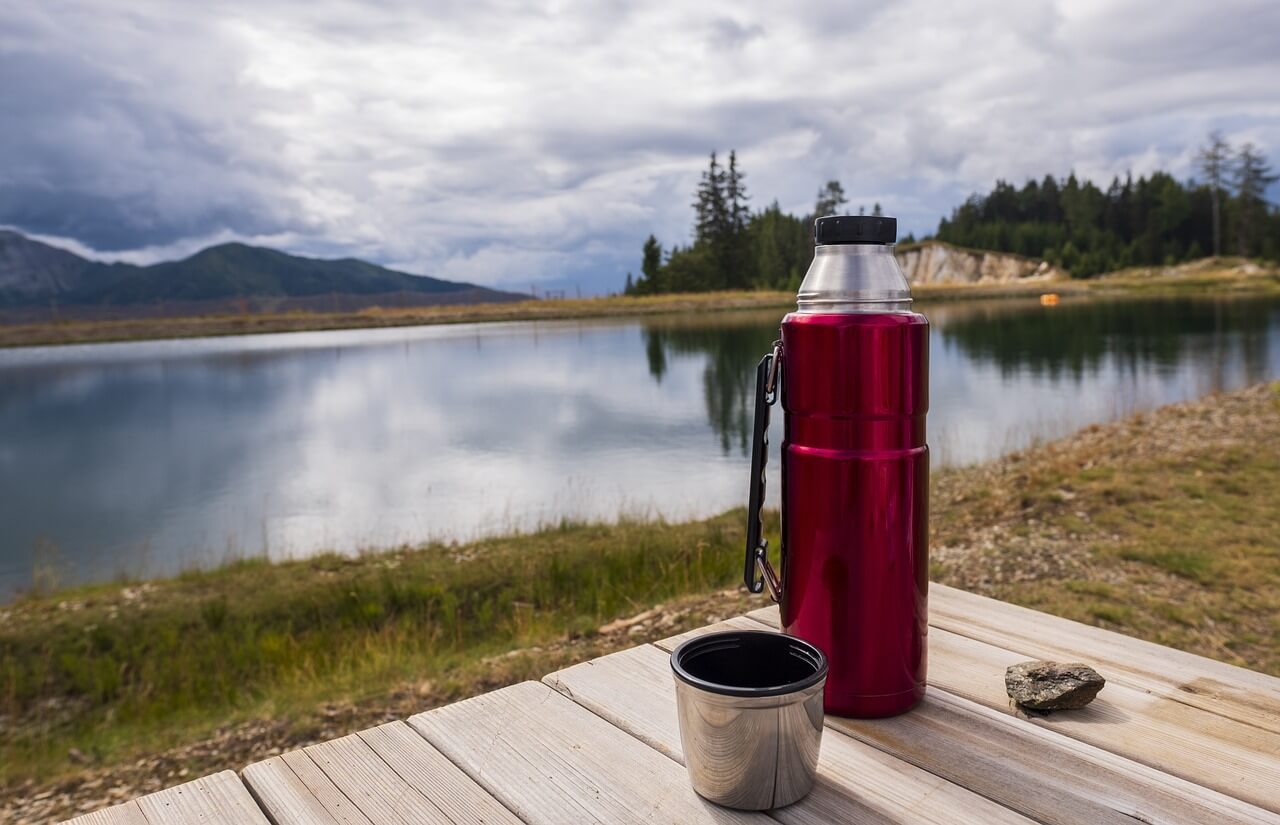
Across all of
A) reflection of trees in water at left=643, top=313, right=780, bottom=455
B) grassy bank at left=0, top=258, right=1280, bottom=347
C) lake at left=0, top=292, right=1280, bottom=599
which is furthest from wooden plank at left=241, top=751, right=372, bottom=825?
grassy bank at left=0, top=258, right=1280, bottom=347

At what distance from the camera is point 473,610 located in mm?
6207

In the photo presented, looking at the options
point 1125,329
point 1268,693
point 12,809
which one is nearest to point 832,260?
point 1268,693

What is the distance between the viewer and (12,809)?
3.48 meters

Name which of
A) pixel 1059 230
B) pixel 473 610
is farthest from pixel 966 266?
pixel 473 610

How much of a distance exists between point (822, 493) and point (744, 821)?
0.46 meters

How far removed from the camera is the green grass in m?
4.67

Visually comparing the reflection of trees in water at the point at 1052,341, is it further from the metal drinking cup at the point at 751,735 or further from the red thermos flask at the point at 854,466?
the metal drinking cup at the point at 751,735

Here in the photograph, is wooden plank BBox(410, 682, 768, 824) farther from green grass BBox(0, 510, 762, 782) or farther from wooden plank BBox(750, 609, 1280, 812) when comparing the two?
green grass BBox(0, 510, 762, 782)

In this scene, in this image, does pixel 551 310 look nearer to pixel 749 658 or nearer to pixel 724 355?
pixel 724 355

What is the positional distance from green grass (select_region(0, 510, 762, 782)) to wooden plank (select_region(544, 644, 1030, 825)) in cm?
286

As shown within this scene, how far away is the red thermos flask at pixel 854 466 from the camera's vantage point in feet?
4.11

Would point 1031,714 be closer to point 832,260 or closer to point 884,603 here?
point 884,603

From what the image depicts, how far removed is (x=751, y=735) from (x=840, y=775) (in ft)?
0.65

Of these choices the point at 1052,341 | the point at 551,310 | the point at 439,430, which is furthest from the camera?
the point at 551,310
